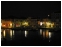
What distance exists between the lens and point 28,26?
1212 centimetres

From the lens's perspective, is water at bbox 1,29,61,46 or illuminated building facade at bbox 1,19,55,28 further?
illuminated building facade at bbox 1,19,55,28

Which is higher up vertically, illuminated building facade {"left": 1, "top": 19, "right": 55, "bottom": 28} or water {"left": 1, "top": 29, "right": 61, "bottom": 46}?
illuminated building facade {"left": 1, "top": 19, "right": 55, "bottom": 28}

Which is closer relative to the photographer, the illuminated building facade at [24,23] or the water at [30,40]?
the water at [30,40]

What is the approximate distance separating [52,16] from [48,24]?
1105mm

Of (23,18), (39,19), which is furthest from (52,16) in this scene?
(23,18)

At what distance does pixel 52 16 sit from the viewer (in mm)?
11570

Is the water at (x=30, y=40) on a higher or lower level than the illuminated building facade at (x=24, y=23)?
lower

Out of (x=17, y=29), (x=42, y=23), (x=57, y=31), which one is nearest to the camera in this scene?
(x=57, y=31)

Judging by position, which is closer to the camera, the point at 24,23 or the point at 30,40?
the point at 30,40

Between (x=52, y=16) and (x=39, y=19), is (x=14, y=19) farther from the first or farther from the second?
(x=52, y=16)

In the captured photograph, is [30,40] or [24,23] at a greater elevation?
[24,23]

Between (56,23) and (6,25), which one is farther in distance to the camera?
(6,25)

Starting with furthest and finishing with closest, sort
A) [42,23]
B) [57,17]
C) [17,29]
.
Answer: [42,23] < [17,29] < [57,17]

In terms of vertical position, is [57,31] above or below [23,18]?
below
